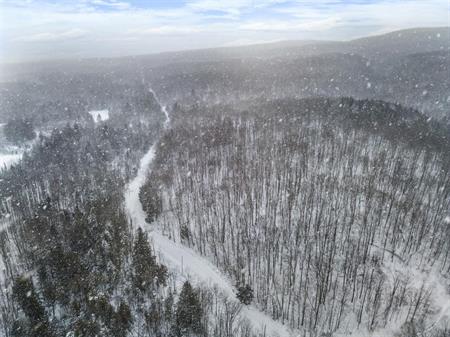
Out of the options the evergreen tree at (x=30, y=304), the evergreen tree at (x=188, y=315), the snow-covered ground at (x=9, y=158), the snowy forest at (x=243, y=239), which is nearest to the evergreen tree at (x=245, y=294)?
the snowy forest at (x=243, y=239)

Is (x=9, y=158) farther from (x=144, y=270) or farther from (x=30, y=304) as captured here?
(x=144, y=270)

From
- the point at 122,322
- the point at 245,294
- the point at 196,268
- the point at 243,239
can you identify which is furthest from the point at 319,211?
the point at 122,322

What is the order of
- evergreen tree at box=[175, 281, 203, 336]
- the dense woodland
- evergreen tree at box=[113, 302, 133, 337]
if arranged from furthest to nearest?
the dense woodland < evergreen tree at box=[175, 281, 203, 336] < evergreen tree at box=[113, 302, 133, 337]

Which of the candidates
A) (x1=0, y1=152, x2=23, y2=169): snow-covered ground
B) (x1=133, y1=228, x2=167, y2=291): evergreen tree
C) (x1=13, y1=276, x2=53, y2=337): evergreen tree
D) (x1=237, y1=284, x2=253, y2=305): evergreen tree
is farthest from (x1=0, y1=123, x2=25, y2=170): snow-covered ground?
(x1=237, y1=284, x2=253, y2=305): evergreen tree

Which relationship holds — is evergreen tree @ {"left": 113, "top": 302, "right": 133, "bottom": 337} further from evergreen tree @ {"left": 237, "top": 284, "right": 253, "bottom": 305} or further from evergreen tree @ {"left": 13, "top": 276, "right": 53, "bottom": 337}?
evergreen tree @ {"left": 237, "top": 284, "right": 253, "bottom": 305}

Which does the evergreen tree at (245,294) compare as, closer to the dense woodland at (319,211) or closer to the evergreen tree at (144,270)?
the dense woodland at (319,211)

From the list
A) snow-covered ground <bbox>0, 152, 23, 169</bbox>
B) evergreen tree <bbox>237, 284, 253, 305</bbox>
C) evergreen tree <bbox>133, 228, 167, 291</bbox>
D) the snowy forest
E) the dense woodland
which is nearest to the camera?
the snowy forest

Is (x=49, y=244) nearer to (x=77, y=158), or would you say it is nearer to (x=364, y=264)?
(x=364, y=264)

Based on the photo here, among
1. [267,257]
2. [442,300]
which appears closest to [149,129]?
[267,257]

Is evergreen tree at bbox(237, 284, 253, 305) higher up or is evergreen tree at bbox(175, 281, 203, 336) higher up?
evergreen tree at bbox(175, 281, 203, 336)
